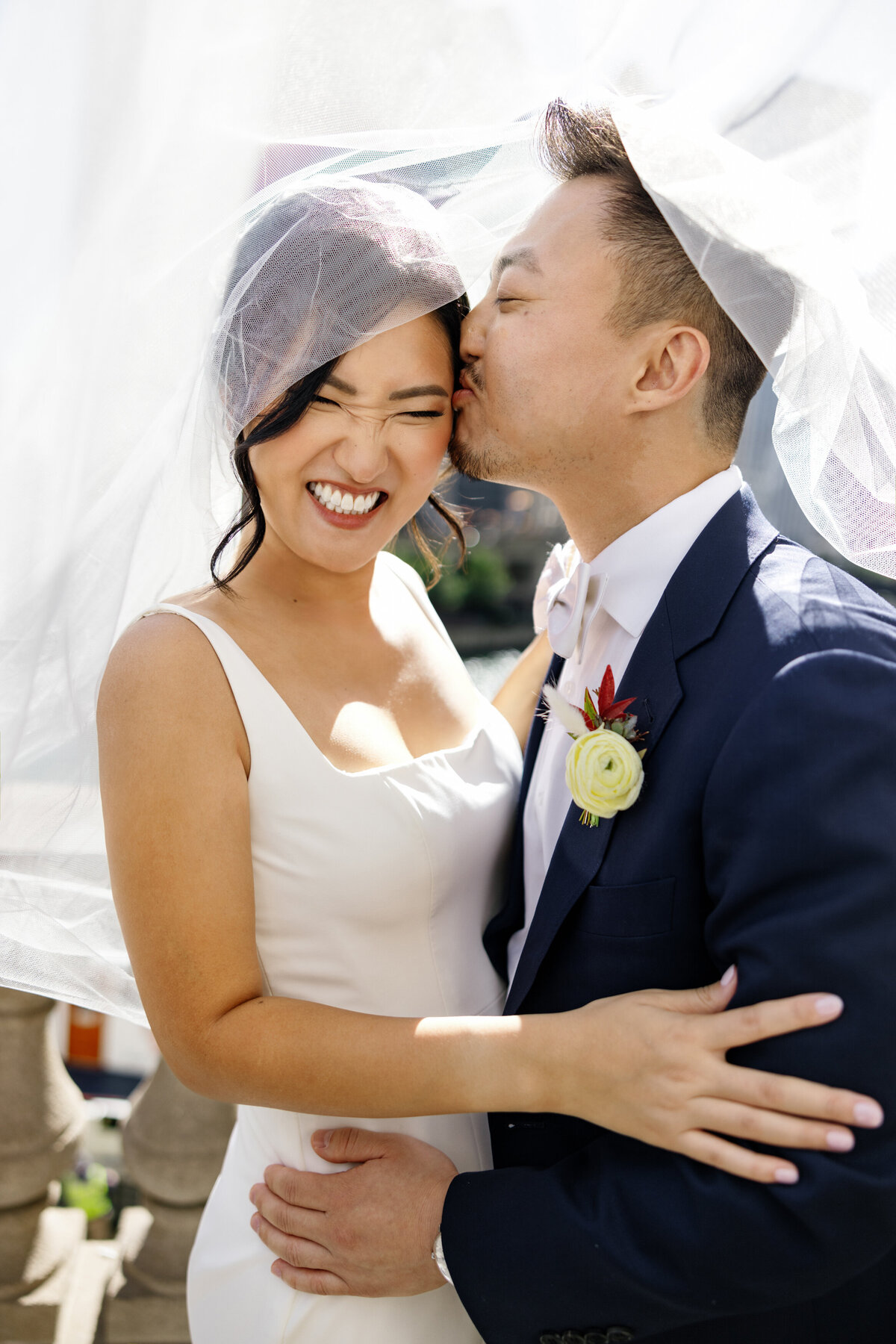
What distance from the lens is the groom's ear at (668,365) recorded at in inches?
85.1

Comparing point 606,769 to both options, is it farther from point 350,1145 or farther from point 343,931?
point 350,1145

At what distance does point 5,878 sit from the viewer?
79.2 inches

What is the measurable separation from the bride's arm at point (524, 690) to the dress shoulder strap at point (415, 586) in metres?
0.23

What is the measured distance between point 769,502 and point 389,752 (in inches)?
298

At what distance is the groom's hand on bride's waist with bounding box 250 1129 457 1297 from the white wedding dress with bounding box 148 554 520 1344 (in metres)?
0.06

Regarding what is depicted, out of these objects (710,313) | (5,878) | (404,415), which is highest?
(710,313)

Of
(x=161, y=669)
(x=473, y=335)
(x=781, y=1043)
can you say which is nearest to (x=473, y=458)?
(x=473, y=335)

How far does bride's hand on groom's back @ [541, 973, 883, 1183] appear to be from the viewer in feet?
5.06

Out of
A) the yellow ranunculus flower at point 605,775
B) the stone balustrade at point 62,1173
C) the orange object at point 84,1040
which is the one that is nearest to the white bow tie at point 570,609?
the yellow ranunculus flower at point 605,775

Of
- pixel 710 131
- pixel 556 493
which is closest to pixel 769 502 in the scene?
pixel 556 493

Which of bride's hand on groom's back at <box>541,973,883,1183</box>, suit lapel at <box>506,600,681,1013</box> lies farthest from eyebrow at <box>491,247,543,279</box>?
bride's hand on groom's back at <box>541,973,883,1183</box>

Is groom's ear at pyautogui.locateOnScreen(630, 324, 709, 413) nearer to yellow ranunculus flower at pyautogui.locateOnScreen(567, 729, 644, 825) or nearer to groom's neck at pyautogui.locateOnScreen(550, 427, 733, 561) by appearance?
groom's neck at pyautogui.locateOnScreen(550, 427, 733, 561)

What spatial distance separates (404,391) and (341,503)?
0.84 feet

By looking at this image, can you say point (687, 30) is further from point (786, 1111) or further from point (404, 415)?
point (786, 1111)
